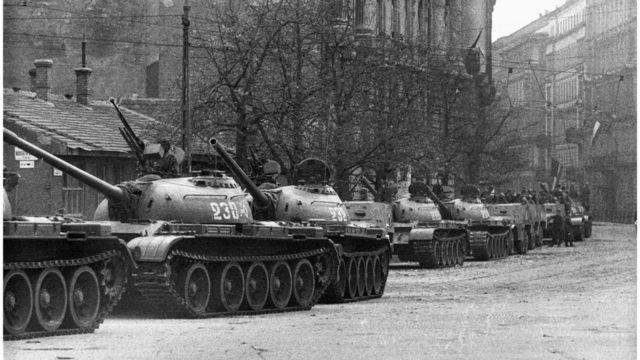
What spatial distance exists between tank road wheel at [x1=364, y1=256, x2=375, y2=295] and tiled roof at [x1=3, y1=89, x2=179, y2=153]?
27.8 feet

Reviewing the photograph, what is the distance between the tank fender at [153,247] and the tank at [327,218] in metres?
3.95

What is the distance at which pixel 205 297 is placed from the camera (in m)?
18.6

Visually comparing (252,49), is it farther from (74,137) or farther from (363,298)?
(363,298)

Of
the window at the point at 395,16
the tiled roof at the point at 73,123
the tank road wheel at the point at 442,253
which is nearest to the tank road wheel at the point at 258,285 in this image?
the tiled roof at the point at 73,123

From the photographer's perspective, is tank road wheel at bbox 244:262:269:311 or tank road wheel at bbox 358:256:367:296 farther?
tank road wheel at bbox 358:256:367:296

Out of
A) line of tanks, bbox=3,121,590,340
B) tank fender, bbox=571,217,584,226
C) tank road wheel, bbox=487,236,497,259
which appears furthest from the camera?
tank fender, bbox=571,217,584,226

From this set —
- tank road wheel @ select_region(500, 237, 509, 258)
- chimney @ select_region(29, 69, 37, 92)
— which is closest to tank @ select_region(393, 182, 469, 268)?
tank road wheel @ select_region(500, 237, 509, 258)

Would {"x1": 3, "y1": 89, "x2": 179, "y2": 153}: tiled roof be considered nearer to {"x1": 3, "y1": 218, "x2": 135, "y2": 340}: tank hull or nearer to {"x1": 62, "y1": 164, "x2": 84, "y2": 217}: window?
{"x1": 62, "y1": 164, "x2": 84, "y2": 217}: window

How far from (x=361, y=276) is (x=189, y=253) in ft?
20.3

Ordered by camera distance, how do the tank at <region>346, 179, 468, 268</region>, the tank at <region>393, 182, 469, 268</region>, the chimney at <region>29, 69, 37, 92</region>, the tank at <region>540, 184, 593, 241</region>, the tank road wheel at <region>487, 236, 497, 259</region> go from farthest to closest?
the tank at <region>540, 184, 593, 241</region> < the tank road wheel at <region>487, 236, 497, 259</region> < the chimney at <region>29, 69, 37, 92</region> < the tank at <region>393, 182, 469, 268</region> < the tank at <region>346, 179, 468, 268</region>

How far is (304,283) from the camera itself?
835 inches

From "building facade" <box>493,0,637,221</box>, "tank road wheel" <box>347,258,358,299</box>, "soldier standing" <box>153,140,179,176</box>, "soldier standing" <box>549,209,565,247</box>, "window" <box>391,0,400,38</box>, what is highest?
"window" <box>391,0,400,38</box>

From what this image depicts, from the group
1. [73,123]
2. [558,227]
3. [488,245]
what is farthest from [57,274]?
[558,227]

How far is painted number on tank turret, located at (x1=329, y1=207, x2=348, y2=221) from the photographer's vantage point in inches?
909
